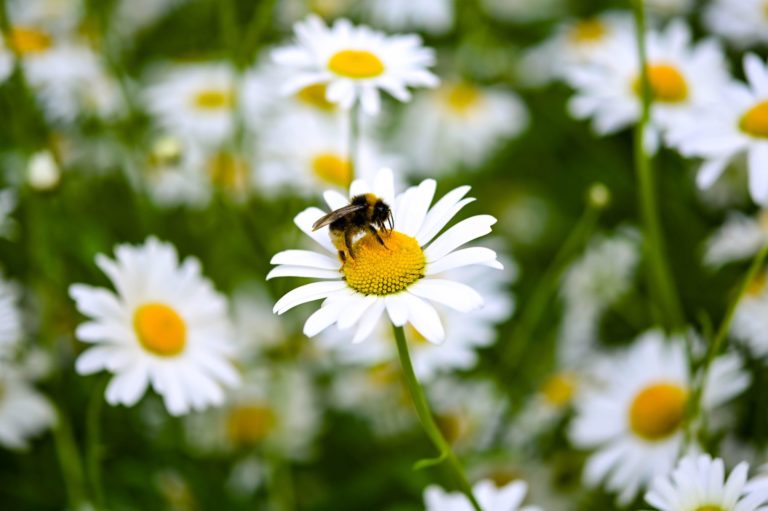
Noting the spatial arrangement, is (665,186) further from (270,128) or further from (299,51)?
(299,51)

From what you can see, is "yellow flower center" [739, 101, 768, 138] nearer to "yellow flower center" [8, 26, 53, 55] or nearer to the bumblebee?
the bumblebee

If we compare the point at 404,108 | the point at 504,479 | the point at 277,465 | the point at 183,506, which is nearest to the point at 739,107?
the point at 504,479

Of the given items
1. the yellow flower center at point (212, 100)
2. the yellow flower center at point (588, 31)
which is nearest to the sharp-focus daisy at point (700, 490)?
the yellow flower center at point (212, 100)

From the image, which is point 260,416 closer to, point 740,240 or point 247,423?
point 247,423

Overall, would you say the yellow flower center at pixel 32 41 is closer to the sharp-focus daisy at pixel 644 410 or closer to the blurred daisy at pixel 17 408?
the blurred daisy at pixel 17 408

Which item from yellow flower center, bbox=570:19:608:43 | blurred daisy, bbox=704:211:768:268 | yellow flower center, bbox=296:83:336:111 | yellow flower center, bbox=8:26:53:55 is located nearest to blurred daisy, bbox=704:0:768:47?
blurred daisy, bbox=704:211:768:268

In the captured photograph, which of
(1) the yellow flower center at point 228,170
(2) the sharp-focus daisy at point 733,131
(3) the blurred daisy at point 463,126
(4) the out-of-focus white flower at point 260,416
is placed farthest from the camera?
(3) the blurred daisy at point 463,126
